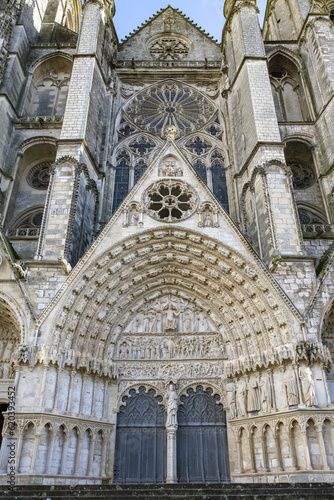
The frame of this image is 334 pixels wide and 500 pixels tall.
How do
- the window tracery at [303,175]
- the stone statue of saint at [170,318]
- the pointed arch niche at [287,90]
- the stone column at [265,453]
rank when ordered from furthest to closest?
1. the pointed arch niche at [287,90]
2. the window tracery at [303,175]
3. the stone statue of saint at [170,318]
4. the stone column at [265,453]

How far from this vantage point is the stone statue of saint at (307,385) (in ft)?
25.7

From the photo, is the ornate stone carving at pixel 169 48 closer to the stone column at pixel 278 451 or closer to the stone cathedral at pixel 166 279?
the stone cathedral at pixel 166 279

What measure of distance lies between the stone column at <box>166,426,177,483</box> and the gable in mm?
14231

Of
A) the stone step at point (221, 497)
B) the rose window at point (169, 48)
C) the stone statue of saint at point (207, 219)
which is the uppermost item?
the rose window at point (169, 48)

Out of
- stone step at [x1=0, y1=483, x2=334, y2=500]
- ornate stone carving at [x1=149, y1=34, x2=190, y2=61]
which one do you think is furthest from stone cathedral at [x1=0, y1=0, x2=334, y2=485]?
ornate stone carving at [x1=149, y1=34, x2=190, y2=61]

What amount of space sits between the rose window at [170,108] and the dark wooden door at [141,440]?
31.6 feet

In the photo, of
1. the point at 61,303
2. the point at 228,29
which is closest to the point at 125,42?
the point at 228,29

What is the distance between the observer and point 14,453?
24.8ft

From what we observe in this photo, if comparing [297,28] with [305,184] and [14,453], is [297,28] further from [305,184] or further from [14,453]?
[14,453]

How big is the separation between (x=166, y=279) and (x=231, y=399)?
339 cm

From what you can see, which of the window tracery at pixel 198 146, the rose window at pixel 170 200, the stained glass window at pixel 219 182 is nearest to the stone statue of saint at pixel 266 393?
the rose window at pixel 170 200

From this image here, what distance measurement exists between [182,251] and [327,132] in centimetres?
659

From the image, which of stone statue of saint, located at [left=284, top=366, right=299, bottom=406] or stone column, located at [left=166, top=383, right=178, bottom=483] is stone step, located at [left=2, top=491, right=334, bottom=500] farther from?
stone column, located at [left=166, top=383, right=178, bottom=483]

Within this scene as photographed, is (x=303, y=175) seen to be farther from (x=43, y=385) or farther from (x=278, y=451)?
(x=43, y=385)
